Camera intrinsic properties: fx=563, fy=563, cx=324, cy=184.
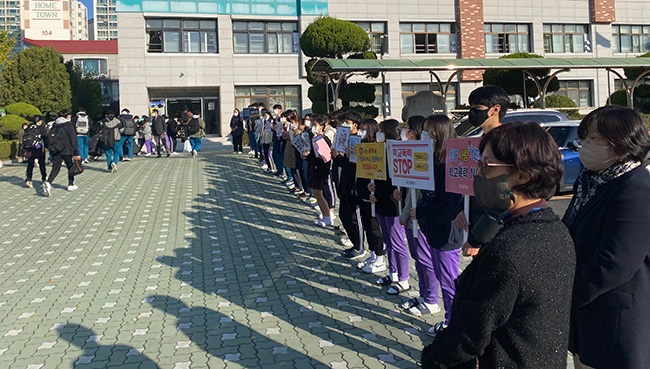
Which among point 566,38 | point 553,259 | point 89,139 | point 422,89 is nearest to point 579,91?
point 566,38

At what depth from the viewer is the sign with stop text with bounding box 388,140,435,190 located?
4.76m

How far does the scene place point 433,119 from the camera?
484cm

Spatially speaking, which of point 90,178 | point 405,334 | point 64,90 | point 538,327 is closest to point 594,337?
point 538,327

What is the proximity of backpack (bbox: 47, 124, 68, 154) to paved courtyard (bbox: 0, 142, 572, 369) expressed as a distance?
56.1 inches

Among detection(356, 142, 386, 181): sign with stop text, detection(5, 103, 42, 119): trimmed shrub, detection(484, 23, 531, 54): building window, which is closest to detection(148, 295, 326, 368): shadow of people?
detection(356, 142, 386, 181): sign with stop text

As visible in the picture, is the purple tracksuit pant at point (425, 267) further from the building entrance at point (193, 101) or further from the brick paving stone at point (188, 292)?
the building entrance at point (193, 101)

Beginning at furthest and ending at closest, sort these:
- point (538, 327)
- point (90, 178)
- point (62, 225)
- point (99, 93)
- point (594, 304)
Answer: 1. point (99, 93)
2. point (90, 178)
3. point (62, 225)
4. point (594, 304)
5. point (538, 327)

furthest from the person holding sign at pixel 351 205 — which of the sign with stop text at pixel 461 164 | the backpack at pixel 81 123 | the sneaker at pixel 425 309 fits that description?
the backpack at pixel 81 123

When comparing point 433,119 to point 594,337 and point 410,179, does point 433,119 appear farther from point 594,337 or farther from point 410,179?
point 594,337

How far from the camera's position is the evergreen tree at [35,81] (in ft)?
107

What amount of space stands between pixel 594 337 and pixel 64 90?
36.4 m

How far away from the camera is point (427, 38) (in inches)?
1396

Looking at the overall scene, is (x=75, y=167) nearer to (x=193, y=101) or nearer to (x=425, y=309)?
(x=425, y=309)

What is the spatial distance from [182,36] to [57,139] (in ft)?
67.6
